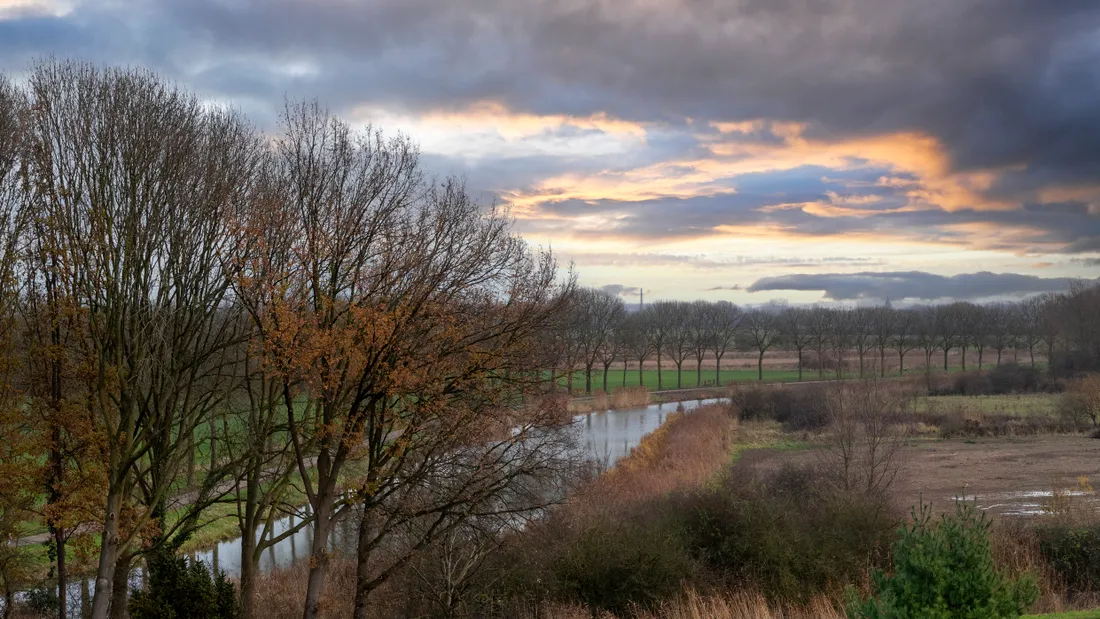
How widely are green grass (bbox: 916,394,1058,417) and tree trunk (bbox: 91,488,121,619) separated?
52.5m

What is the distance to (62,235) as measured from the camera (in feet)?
51.0

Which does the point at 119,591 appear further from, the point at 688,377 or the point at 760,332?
the point at 760,332

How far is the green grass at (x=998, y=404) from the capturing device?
186ft

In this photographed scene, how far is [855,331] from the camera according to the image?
99875 millimetres

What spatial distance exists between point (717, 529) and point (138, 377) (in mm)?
13312

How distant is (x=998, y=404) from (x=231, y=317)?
193ft

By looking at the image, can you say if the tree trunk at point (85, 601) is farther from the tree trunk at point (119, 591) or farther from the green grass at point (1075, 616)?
the green grass at point (1075, 616)

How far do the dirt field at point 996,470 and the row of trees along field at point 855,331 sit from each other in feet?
99.3

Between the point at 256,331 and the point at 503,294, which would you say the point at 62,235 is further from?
the point at 503,294

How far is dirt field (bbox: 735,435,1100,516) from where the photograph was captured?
30.4 meters

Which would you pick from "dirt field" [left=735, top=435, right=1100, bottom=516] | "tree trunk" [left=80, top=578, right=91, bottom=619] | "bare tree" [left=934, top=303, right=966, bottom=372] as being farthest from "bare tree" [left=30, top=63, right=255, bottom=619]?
"bare tree" [left=934, top=303, right=966, bottom=372]

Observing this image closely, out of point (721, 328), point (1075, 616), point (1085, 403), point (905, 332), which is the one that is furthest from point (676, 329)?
point (1075, 616)

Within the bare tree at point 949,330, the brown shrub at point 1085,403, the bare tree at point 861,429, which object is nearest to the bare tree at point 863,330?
the bare tree at point 949,330

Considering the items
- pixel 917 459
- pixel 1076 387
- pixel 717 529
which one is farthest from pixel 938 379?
pixel 717 529
